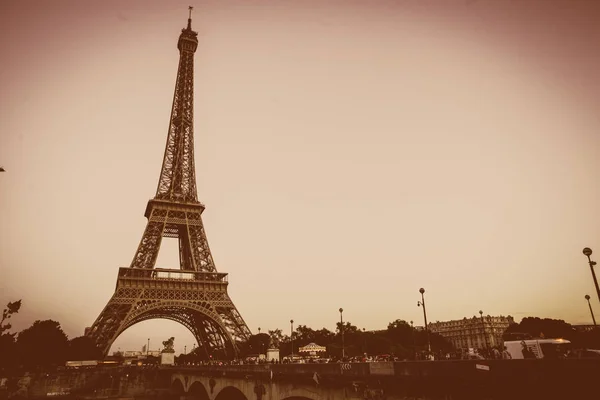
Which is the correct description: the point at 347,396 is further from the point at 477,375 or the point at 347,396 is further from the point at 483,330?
the point at 483,330

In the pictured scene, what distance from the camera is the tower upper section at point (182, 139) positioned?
246ft

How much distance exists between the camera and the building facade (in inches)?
6329

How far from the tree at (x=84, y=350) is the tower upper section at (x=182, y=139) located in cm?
2628

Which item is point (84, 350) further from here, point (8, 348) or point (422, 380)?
point (422, 380)

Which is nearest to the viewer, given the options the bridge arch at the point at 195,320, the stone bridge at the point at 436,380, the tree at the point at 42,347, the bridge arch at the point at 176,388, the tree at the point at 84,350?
the stone bridge at the point at 436,380

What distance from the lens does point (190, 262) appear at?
73.0m

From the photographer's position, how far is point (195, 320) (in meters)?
75.4

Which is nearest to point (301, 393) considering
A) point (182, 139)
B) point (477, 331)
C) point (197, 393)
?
point (197, 393)

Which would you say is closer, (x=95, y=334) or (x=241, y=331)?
(x=95, y=334)

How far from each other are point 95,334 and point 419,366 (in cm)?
5602

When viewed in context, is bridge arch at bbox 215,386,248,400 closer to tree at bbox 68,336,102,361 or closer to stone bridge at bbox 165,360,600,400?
stone bridge at bbox 165,360,600,400

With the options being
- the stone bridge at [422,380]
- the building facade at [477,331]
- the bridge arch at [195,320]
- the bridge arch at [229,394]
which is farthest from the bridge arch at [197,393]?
the building facade at [477,331]

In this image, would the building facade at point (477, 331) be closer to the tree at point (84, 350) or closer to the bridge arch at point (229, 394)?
the tree at point (84, 350)

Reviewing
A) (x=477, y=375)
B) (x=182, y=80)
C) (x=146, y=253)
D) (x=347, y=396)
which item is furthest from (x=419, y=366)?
(x=182, y=80)
